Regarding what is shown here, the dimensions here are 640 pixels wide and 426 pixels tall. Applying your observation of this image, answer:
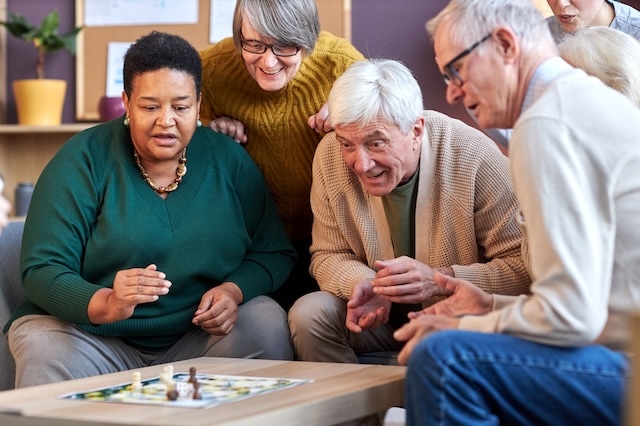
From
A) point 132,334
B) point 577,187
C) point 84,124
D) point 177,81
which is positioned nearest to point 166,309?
point 132,334

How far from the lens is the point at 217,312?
241 cm

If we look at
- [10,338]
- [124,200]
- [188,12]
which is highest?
[188,12]

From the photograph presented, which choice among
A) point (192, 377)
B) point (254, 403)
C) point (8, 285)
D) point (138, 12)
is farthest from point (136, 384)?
point (138, 12)

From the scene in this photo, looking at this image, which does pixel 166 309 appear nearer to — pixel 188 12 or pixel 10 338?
pixel 10 338

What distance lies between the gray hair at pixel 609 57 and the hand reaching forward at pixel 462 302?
572mm

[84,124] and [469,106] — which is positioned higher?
[469,106]

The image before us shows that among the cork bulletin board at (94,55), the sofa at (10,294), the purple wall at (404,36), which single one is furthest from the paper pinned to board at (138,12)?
the sofa at (10,294)

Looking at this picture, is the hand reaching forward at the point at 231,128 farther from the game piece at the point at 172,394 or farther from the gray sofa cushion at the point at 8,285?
the game piece at the point at 172,394

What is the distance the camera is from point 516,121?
170 cm

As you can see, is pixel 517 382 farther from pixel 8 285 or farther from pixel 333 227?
pixel 8 285

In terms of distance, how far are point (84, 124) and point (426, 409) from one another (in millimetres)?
3212

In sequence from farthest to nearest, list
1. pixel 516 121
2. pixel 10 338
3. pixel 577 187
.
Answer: pixel 10 338 → pixel 516 121 → pixel 577 187

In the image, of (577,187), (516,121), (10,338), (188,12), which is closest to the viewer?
(577,187)

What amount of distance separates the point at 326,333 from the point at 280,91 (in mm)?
706
